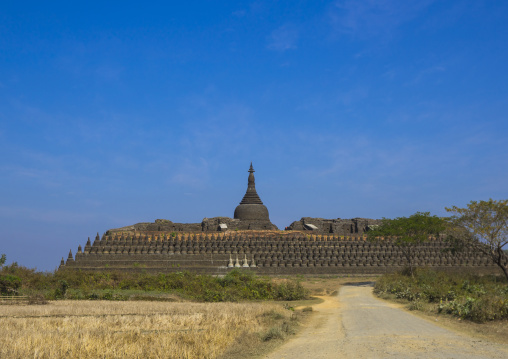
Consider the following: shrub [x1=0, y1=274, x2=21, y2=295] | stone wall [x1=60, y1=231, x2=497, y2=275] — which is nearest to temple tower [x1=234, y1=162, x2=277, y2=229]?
stone wall [x1=60, y1=231, x2=497, y2=275]

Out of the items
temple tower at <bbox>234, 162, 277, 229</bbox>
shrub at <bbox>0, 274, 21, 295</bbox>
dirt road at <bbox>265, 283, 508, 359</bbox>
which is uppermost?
temple tower at <bbox>234, 162, 277, 229</bbox>

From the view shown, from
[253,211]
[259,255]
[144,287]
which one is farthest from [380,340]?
[253,211]

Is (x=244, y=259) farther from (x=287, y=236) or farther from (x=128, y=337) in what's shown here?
(x=128, y=337)

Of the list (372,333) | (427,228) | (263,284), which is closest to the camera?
(372,333)

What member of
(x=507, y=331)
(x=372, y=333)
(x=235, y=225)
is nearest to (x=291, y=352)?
(x=372, y=333)

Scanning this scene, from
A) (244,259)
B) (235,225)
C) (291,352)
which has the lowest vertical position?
(291,352)

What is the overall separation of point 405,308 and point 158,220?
3263 cm

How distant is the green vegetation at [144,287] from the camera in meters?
21.3

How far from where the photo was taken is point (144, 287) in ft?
82.3

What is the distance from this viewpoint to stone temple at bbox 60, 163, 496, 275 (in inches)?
1352

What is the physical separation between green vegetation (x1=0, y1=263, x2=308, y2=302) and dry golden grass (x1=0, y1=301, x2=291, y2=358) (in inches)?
186

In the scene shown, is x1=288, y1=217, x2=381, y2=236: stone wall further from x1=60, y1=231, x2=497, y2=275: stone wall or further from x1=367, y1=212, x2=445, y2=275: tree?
x1=367, y1=212, x2=445, y2=275: tree

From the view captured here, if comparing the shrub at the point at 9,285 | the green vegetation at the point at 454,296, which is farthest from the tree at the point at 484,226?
the shrub at the point at 9,285

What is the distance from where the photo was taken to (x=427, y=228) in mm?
31516
